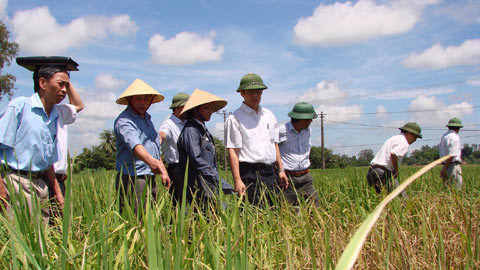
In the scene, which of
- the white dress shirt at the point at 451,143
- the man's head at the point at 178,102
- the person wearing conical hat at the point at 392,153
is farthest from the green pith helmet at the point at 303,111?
the white dress shirt at the point at 451,143

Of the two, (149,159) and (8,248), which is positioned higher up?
(149,159)

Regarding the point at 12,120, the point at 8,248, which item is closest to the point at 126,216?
the point at 8,248

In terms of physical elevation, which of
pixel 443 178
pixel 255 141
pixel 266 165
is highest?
pixel 255 141

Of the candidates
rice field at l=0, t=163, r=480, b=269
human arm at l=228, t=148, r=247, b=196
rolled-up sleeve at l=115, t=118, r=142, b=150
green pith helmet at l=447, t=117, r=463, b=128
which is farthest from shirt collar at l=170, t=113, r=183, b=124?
green pith helmet at l=447, t=117, r=463, b=128

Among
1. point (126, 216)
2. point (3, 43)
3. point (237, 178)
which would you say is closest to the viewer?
point (126, 216)

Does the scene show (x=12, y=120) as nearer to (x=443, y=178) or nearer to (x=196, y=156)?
(x=196, y=156)

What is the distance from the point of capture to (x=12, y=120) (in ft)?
7.51

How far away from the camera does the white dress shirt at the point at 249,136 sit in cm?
365

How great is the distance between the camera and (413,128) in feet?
15.9

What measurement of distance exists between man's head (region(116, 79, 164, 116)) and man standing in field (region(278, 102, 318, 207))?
1.76 m

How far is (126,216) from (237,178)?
57.0 inches

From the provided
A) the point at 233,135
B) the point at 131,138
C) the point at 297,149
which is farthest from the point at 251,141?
the point at 131,138

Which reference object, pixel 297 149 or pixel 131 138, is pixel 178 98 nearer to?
pixel 297 149

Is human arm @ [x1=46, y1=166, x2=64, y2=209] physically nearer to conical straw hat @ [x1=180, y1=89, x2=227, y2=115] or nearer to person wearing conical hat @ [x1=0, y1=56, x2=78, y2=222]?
person wearing conical hat @ [x1=0, y1=56, x2=78, y2=222]
